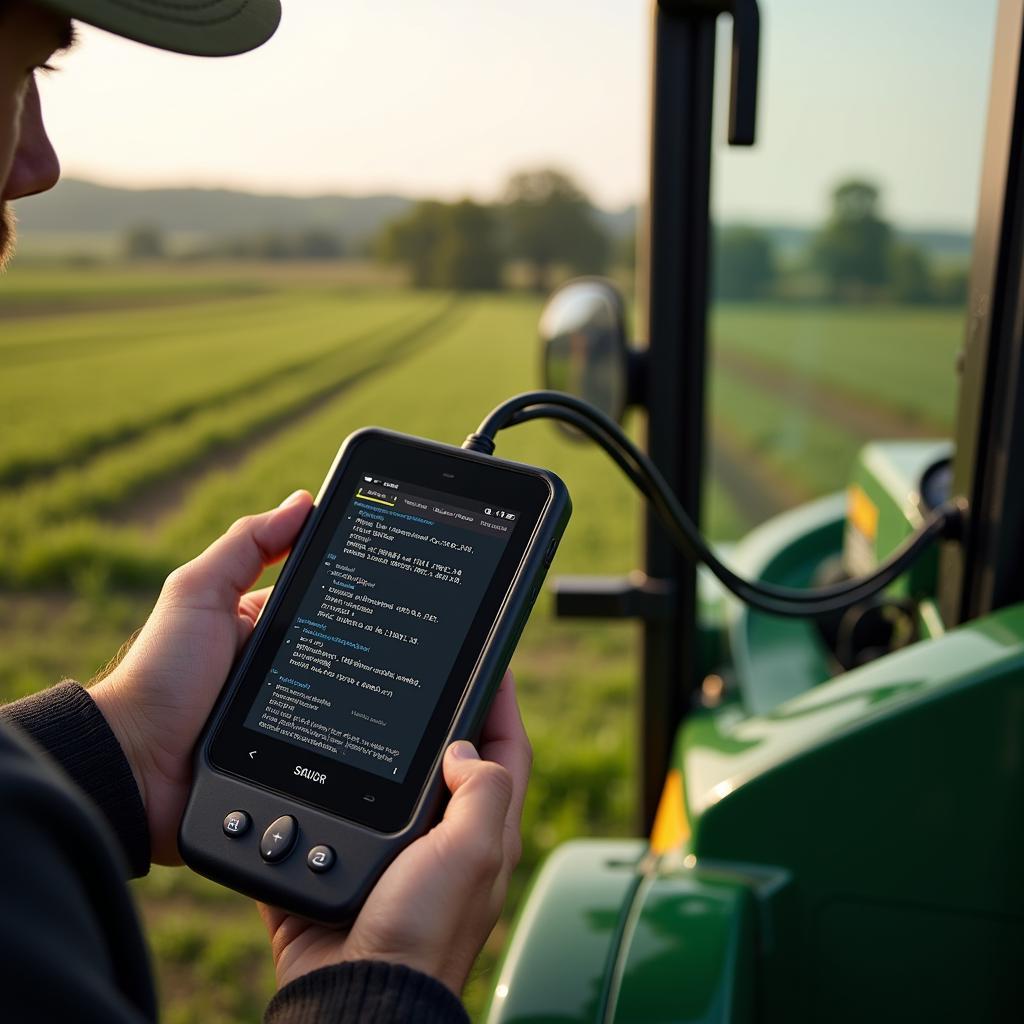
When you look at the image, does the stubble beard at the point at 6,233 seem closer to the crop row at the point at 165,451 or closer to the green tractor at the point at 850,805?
the green tractor at the point at 850,805

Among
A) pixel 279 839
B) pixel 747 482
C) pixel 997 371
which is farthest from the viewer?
pixel 747 482

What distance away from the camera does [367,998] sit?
70 cm

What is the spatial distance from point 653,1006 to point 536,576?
1.43ft

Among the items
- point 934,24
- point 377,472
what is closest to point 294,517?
point 377,472

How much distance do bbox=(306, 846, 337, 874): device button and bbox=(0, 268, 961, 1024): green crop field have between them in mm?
1159

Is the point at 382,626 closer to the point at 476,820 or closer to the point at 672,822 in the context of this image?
the point at 476,820

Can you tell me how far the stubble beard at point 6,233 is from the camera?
79cm

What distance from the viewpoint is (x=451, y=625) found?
1007 millimetres

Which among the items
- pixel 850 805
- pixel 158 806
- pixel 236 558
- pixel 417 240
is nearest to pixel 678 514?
pixel 850 805

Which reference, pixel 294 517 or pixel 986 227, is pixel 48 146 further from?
pixel 986 227

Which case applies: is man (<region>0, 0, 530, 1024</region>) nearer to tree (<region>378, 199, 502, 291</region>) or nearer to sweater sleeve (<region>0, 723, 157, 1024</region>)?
sweater sleeve (<region>0, 723, 157, 1024</region>)

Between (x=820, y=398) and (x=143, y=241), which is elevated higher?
(x=820, y=398)

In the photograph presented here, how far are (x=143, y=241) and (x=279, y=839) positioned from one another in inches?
811

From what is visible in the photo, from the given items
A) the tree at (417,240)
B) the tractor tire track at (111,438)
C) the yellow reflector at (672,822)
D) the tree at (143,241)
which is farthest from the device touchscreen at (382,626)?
the tree at (143,241)
